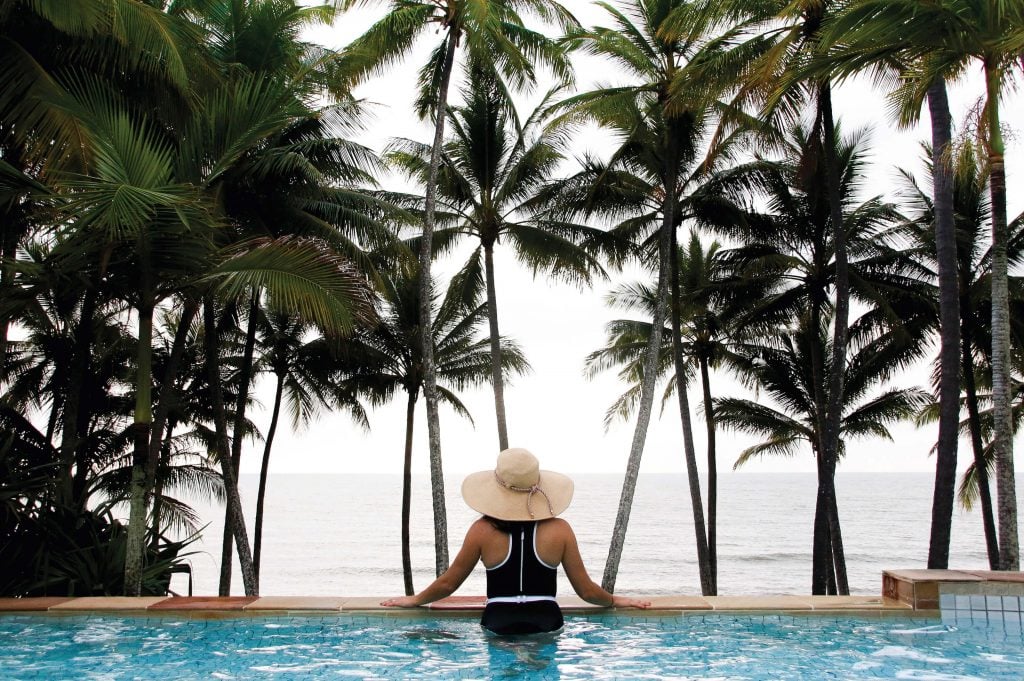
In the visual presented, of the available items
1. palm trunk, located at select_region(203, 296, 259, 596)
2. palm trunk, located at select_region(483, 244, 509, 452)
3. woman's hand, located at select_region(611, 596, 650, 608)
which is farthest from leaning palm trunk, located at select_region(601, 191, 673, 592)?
woman's hand, located at select_region(611, 596, 650, 608)

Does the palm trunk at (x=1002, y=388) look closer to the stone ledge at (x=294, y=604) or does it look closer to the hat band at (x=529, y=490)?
the hat band at (x=529, y=490)

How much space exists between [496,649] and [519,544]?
3.35 feet

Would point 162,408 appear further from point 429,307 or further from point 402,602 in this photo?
point 402,602

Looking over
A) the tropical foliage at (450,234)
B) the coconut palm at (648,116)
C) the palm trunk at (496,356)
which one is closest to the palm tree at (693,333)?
the tropical foliage at (450,234)

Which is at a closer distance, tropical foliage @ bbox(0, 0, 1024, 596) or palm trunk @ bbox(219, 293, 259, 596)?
tropical foliage @ bbox(0, 0, 1024, 596)

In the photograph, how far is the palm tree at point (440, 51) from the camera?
591 inches

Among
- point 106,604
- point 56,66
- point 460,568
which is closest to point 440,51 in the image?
point 56,66

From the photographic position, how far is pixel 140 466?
9.42 m

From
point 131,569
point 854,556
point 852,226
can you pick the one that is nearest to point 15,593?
point 131,569

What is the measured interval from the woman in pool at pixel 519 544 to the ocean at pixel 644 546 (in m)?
30.2

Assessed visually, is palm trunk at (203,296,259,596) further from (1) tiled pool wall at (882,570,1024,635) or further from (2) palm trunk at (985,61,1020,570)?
(2) palm trunk at (985,61,1020,570)

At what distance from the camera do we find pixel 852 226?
18.3 meters

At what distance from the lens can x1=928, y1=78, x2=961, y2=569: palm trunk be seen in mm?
11539

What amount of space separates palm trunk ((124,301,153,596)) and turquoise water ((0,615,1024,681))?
1.51 metres
